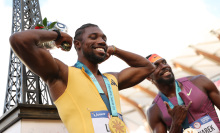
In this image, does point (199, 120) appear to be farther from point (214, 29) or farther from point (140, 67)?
point (214, 29)

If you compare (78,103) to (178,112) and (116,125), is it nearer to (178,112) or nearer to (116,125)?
(116,125)

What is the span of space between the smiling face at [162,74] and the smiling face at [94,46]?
41.5 inches

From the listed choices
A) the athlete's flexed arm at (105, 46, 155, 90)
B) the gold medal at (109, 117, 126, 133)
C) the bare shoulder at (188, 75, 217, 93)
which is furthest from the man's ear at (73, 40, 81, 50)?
the bare shoulder at (188, 75, 217, 93)

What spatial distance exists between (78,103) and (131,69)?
777 mm

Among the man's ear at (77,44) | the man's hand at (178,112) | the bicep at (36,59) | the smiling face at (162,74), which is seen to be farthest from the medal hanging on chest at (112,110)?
the smiling face at (162,74)

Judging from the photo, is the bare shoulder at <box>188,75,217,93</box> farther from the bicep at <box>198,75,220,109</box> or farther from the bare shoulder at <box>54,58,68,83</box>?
the bare shoulder at <box>54,58,68,83</box>

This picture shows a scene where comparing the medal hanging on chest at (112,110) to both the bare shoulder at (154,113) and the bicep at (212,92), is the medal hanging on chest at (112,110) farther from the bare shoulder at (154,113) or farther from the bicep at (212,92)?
the bicep at (212,92)

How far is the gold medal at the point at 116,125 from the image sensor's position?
1.64m

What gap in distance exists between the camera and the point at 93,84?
1850 millimetres

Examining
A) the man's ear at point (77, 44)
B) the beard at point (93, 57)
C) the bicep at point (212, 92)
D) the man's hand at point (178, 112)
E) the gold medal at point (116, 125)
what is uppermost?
the man's ear at point (77, 44)

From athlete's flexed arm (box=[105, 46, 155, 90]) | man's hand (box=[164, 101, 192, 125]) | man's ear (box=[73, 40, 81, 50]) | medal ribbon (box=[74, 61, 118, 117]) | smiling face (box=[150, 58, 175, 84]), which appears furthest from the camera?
smiling face (box=[150, 58, 175, 84])

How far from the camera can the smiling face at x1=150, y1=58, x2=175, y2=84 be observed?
2.85 metres

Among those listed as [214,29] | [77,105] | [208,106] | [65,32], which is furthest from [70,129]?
[214,29]

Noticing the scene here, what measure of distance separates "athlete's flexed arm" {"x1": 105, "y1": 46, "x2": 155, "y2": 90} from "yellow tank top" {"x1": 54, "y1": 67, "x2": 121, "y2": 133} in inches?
18.6
